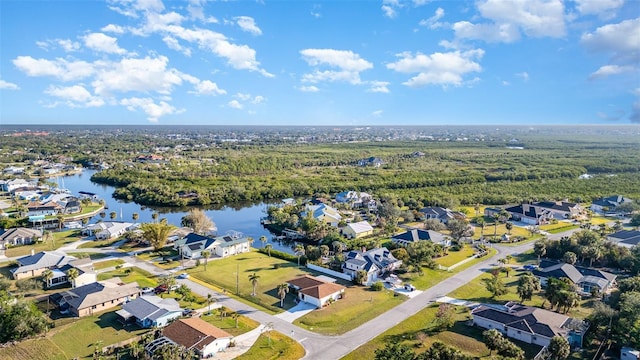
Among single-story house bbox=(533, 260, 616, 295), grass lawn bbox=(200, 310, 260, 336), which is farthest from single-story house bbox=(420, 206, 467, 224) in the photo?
grass lawn bbox=(200, 310, 260, 336)

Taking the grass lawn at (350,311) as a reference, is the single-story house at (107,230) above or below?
above

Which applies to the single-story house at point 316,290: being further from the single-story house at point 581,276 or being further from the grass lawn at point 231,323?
the single-story house at point 581,276

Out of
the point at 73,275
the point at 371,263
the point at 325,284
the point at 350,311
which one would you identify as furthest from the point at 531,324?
the point at 73,275

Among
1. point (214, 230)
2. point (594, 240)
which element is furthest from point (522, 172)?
point (214, 230)

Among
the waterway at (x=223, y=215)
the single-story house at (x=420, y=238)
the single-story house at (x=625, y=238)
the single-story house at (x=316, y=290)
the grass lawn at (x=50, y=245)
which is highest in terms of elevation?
the single-story house at (x=625, y=238)

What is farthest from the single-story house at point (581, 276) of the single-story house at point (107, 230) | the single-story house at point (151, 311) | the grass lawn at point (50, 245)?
the grass lawn at point (50, 245)

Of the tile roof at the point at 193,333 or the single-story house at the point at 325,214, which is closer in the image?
the tile roof at the point at 193,333

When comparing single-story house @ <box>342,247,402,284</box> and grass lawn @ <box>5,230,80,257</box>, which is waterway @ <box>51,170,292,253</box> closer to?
grass lawn @ <box>5,230,80,257</box>
